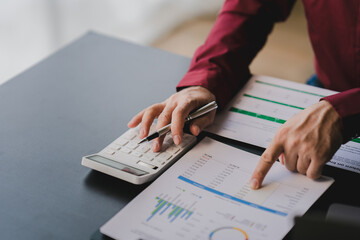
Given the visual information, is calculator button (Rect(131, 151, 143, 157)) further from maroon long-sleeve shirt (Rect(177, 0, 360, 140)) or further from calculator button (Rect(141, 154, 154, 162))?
maroon long-sleeve shirt (Rect(177, 0, 360, 140))

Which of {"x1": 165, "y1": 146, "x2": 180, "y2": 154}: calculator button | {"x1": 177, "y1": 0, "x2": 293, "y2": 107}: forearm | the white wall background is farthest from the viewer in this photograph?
the white wall background

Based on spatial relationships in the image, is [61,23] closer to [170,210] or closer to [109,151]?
[109,151]

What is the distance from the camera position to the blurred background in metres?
2.44

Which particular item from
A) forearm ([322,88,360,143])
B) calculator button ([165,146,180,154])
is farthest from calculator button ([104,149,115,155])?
forearm ([322,88,360,143])

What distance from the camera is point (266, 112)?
1224 millimetres

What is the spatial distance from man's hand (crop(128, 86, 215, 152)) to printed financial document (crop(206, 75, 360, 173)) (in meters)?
0.05

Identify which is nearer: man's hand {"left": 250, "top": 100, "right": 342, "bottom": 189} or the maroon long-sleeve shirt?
man's hand {"left": 250, "top": 100, "right": 342, "bottom": 189}

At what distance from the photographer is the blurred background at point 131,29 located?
2441 millimetres

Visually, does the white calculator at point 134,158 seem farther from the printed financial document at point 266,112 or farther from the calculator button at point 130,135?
the printed financial document at point 266,112

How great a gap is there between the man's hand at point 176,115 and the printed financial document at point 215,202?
2.8 inches

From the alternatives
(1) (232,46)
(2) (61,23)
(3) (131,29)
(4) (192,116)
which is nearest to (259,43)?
(1) (232,46)

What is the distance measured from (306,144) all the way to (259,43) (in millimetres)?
597

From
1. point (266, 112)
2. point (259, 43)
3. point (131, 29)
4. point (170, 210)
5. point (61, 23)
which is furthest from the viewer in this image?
point (131, 29)

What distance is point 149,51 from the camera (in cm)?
156
